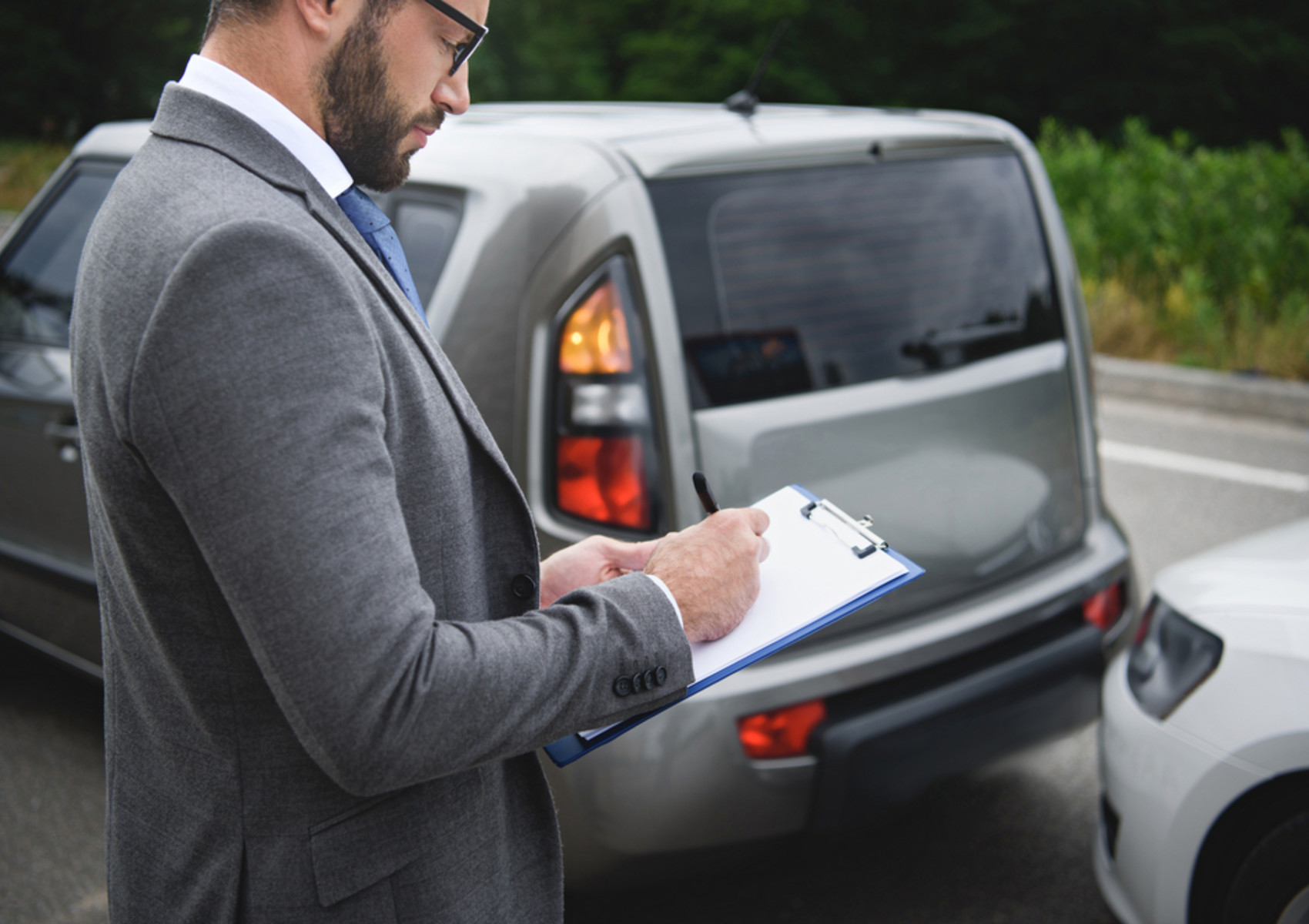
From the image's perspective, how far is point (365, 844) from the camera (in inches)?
42.9

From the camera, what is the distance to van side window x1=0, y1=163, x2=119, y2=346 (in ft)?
10.9

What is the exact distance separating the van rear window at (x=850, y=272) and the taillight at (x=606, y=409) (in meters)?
0.11

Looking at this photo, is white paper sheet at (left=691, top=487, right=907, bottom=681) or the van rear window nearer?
white paper sheet at (left=691, top=487, right=907, bottom=681)

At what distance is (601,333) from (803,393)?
45 centimetres

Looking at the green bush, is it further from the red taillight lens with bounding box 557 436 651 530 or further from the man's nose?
the man's nose

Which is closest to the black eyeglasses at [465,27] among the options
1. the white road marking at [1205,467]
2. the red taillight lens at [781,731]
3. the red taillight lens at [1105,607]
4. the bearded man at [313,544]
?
the bearded man at [313,544]

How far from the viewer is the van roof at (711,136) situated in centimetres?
231

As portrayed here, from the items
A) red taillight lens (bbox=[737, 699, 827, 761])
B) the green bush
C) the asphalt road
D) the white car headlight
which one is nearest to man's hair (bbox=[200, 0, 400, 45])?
red taillight lens (bbox=[737, 699, 827, 761])

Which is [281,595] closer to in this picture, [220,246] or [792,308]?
[220,246]

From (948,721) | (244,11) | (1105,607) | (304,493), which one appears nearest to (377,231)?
(244,11)

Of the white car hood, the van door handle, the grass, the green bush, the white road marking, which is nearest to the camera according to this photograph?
the white car hood

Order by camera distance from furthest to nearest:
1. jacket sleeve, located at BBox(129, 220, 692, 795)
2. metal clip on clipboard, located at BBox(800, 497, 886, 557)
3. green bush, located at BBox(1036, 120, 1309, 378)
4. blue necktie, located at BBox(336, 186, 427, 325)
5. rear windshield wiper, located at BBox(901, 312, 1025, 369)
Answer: green bush, located at BBox(1036, 120, 1309, 378) → rear windshield wiper, located at BBox(901, 312, 1025, 369) → metal clip on clipboard, located at BBox(800, 497, 886, 557) → blue necktie, located at BBox(336, 186, 427, 325) → jacket sleeve, located at BBox(129, 220, 692, 795)

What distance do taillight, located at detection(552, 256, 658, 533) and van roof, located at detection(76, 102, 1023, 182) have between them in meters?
0.29

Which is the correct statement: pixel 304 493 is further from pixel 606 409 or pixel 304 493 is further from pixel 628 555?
pixel 606 409
